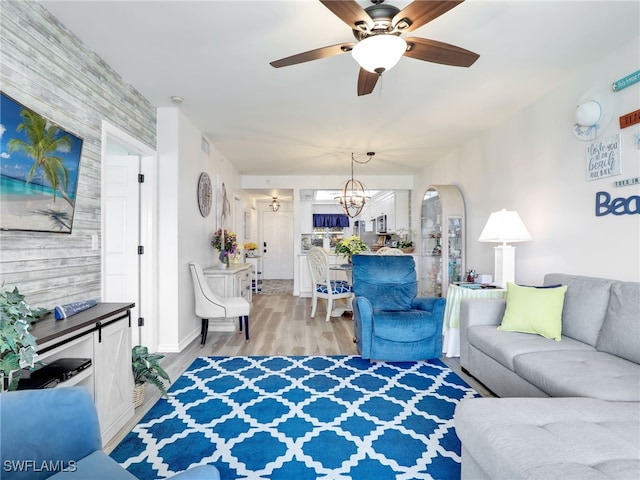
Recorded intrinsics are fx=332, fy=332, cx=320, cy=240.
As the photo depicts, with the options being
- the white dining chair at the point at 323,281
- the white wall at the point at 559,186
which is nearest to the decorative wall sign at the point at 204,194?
the white dining chair at the point at 323,281

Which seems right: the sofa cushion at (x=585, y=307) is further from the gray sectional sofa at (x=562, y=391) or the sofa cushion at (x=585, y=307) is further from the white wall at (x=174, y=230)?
the white wall at (x=174, y=230)

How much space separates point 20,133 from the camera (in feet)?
5.81

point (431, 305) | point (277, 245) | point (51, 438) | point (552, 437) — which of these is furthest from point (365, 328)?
point (277, 245)

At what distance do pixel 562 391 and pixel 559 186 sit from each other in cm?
203

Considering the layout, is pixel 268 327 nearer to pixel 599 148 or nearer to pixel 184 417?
pixel 184 417

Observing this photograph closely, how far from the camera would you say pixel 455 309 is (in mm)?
3350

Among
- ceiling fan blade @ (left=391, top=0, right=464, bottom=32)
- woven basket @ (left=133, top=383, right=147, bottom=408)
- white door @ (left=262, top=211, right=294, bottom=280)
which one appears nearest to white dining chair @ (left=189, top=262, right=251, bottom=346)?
woven basket @ (left=133, top=383, right=147, bottom=408)

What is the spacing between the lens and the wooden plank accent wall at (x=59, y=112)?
1803mm

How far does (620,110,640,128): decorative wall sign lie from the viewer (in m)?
2.33

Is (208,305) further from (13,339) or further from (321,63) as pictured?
(321,63)

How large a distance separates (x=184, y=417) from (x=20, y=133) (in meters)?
1.96

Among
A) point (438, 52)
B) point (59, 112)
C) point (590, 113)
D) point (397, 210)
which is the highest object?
point (438, 52)

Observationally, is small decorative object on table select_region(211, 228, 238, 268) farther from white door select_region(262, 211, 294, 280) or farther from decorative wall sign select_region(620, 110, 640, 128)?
white door select_region(262, 211, 294, 280)

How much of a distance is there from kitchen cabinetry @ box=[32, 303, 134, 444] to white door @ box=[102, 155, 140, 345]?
4.27ft
